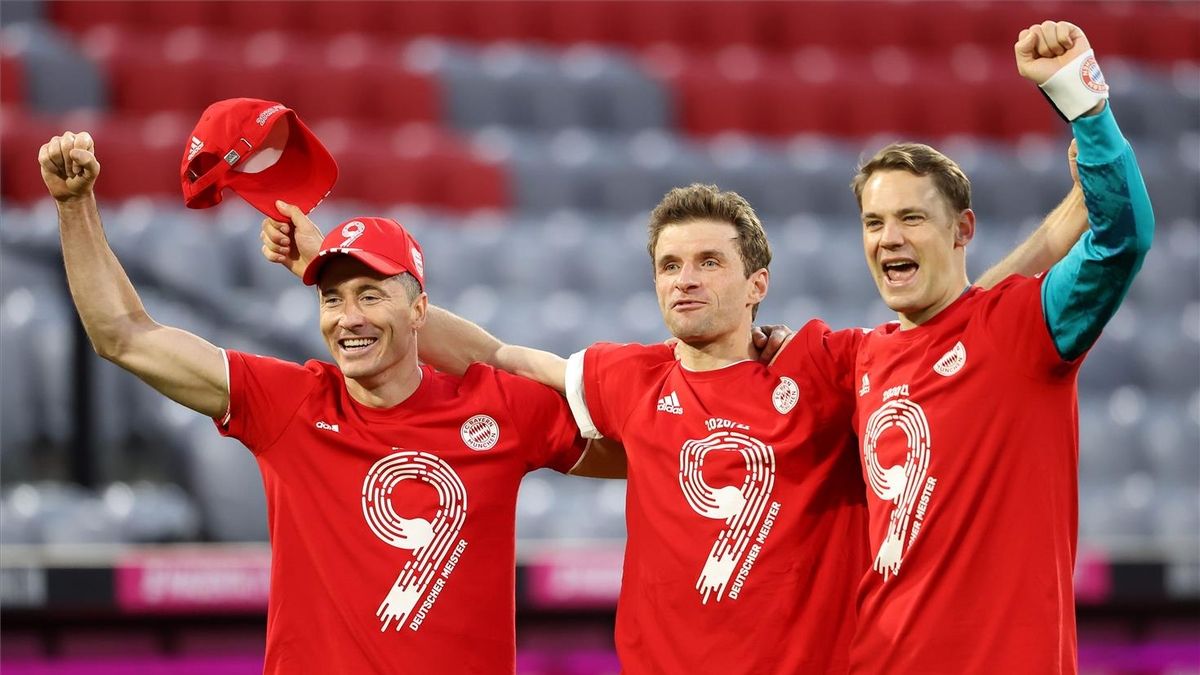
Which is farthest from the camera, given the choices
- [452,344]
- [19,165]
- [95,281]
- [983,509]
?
[19,165]

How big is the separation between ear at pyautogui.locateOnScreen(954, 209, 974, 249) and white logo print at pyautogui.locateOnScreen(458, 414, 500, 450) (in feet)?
3.34

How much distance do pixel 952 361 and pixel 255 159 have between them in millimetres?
1589

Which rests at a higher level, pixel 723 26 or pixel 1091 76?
pixel 723 26

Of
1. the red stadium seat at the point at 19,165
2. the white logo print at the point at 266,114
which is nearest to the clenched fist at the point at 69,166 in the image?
the white logo print at the point at 266,114

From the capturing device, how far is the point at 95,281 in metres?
2.81

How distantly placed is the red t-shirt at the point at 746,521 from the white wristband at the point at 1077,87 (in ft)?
2.34

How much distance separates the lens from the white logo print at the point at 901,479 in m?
2.65

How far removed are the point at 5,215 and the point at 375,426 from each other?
4772mm

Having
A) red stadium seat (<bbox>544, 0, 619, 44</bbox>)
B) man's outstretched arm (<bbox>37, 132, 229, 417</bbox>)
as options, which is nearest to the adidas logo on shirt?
man's outstretched arm (<bbox>37, 132, 229, 417</bbox>)

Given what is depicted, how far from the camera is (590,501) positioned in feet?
19.2

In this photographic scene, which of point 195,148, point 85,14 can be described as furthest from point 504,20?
point 195,148

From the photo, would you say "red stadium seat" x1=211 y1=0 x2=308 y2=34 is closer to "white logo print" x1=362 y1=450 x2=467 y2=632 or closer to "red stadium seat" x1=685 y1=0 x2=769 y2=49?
"red stadium seat" x1=685 y1=0 x2=769 y2=49

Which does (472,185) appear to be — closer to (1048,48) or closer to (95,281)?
(95,281)

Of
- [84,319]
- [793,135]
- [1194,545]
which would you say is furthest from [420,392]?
[793,135]
